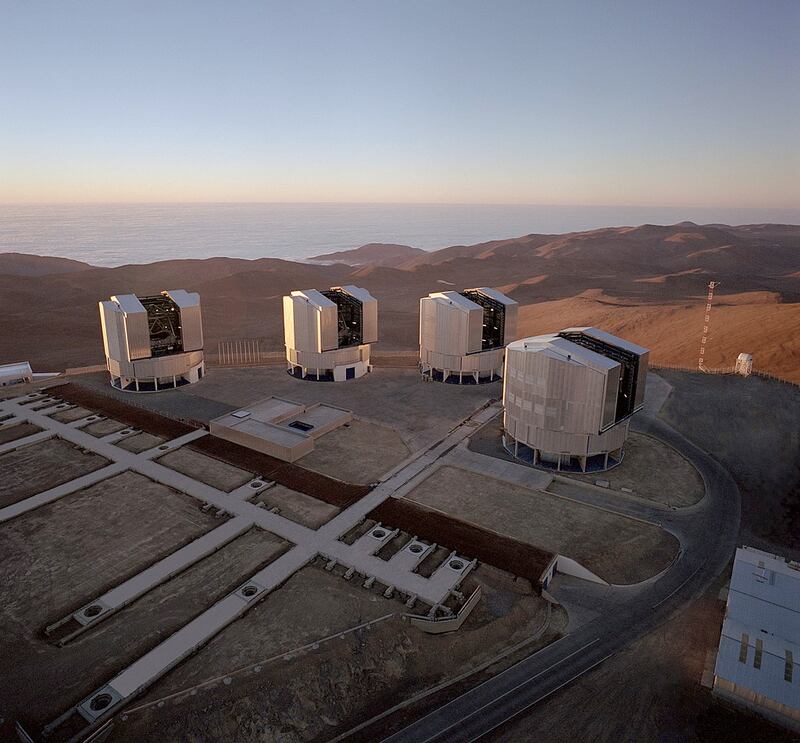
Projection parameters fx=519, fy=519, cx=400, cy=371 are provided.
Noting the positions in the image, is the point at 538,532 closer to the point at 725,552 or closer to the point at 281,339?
the point at 725,552

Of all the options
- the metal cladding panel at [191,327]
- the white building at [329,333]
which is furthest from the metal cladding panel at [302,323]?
the metal cladding panel at [191,327]

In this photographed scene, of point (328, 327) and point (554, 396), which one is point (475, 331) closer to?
point (328, 327)

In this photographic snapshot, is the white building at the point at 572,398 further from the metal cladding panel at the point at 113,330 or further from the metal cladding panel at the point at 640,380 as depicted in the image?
the metal cladding panel at the point at 113,330

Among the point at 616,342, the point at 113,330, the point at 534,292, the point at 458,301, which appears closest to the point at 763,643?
the point at 616,342

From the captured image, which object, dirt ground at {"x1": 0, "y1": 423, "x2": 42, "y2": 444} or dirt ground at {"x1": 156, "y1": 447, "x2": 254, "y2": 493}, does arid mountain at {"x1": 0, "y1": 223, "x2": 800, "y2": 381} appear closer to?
dirt ground at {"x1": 0, "y1": 423, "x2": 42, "y2": 444}

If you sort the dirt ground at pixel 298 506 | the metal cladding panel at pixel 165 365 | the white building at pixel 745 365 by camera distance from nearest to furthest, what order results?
the dirt ground at pixel 298 506 → the metal cladding panel at pixel 165 365 → the white building at pixel 745 365

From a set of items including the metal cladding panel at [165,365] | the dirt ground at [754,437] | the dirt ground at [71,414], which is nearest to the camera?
the dirt ground at [754,437]

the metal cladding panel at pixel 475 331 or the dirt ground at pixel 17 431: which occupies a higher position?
the metal cladding panel at pixel 475 331
